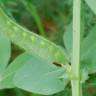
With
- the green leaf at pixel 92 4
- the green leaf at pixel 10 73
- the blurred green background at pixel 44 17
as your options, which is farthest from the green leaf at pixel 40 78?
the blurred green background at pixel 44 17

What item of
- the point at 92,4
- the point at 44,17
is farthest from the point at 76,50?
the point at 44,17

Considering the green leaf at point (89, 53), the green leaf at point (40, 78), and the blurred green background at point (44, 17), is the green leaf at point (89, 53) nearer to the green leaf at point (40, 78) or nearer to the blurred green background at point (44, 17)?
the green leaf at point (40, 78)

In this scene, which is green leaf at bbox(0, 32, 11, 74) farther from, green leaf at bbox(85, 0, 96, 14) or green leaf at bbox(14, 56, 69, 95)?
green leaf at bbox(85, 0, 96, 14)

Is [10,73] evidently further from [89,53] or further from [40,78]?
[89,53]

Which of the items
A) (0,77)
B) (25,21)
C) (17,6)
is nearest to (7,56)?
(0,77)

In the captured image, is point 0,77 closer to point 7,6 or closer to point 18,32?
point 18,32
